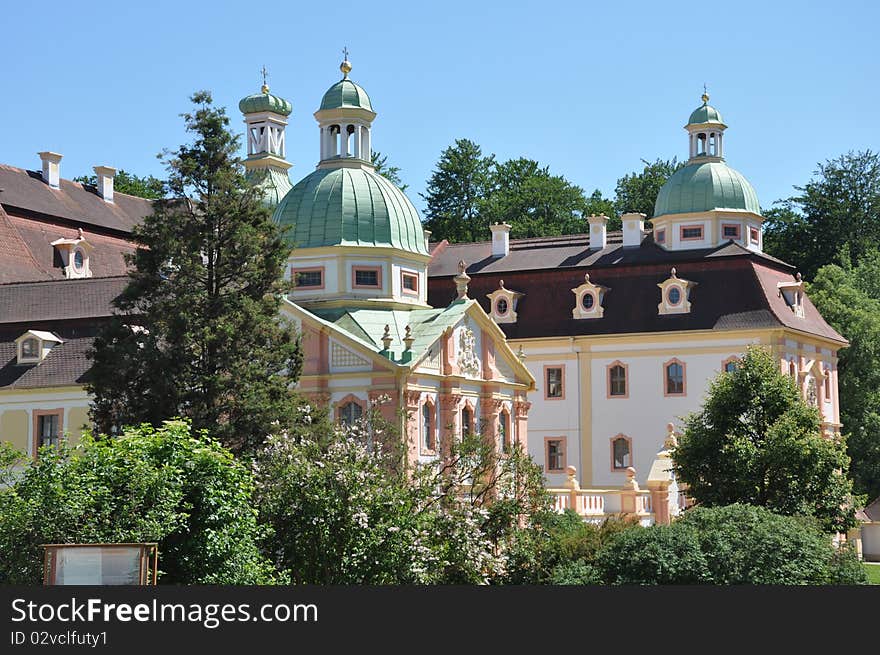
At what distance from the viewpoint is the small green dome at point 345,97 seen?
Result: 5612cm

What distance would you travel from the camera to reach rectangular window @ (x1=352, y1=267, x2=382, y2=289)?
5284cm

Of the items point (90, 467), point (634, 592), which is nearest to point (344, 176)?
point (90, 467)

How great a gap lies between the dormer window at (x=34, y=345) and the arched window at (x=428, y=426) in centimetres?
1206

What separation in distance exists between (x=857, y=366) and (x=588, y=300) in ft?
49.0

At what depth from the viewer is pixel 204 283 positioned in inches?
1499

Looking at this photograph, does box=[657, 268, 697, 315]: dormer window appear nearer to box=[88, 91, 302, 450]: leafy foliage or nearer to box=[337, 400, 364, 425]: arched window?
box=[337, 400, 364, 425]: arched window

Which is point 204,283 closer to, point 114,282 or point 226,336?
point 226,336

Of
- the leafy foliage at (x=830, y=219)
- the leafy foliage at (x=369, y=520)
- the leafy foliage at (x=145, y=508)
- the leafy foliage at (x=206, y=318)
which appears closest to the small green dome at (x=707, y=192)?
the leafy foliage at (x=830, y=219)

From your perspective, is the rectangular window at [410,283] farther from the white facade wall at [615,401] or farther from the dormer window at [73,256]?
the dormer window at [73,256]

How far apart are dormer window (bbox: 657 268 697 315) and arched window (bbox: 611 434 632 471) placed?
564 centimetres

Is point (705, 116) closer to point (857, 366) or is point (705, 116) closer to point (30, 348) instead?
point (857, 366)

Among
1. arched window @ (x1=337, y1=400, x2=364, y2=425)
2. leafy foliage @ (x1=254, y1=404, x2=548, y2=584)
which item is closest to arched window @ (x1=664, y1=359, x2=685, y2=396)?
arched window @ (x1=337, y1=400, x2=364, y2=425)

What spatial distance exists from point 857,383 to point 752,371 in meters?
36.9

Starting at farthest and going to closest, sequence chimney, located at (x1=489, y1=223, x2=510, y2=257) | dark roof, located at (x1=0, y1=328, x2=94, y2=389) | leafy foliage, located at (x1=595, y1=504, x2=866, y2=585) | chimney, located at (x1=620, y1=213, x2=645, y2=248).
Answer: chimney, located at (x1=489, y1=223, x2=510, y2=257), chimney, located at (x1=620, y1=213, x2=645, y2=248), dark roof, located at (x1=0, y1=328, x2=94, y2=389), leafy foliage, located at (x1=595, y1=504, x2=866, y2=585)
